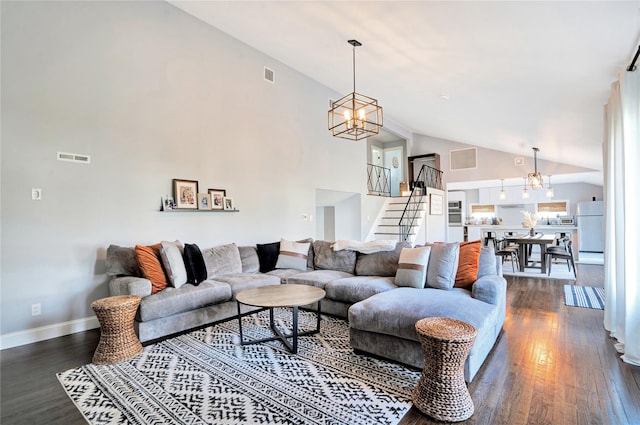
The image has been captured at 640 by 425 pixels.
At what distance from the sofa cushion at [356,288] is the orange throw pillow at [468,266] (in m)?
0.70

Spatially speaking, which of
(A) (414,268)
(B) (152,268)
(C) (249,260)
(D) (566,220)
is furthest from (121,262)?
(D) (566,220)

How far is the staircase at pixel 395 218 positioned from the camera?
8.26 metres

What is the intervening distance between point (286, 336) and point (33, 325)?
106 inches

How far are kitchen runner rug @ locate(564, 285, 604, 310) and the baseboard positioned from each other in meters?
6.25

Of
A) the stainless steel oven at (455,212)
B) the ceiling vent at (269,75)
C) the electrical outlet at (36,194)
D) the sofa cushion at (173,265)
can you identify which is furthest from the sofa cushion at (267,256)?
the stainless steel oven at (455,212)

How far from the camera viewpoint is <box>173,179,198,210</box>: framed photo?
4465 millimetres

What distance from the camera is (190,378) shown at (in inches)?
96.0

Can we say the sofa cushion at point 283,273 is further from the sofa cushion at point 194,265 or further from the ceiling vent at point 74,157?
the ceiling vent at point 74,157

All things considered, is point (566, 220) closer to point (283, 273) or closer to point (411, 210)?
point (411, 210)

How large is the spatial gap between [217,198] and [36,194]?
7.05 ft

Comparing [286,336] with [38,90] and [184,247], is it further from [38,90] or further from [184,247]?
[38,90]

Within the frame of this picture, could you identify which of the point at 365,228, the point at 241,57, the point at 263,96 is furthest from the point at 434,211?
the point at 241,57

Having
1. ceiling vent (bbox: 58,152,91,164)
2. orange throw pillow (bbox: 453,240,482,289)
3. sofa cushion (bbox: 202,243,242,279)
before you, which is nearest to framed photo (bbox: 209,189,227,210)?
sofa cushion (bbox: 202,243,242,279)

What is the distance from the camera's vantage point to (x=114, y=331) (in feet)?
9.07
